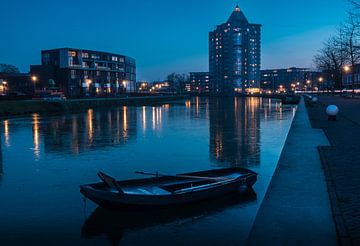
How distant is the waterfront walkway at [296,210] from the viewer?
7832 mm

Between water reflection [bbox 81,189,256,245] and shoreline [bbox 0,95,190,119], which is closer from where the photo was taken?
water reflection [bbox 81,189,256,245]

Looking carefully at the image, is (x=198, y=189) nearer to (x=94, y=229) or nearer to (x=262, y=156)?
(x=94, y=229)

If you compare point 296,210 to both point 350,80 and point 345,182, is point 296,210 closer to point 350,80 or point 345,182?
point 345,182

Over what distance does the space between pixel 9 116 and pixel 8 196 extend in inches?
1955

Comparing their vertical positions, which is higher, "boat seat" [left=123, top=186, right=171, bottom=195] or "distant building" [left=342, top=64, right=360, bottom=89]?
"distant building" [left=342, top=64, right=360, bottom=89]

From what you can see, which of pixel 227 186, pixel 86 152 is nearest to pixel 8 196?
pixel 227 186

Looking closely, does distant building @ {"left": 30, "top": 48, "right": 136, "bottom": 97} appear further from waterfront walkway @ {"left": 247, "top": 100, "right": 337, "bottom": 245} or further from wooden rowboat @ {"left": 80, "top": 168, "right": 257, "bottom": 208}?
waterfront walkway @ {"left": 247, "top": 100, "right": 337, "bottom": 245}

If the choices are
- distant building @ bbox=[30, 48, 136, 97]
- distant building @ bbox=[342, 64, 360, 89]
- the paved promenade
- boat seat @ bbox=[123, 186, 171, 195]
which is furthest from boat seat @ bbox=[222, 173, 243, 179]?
distant building @ bbox=[30, 48, 136, 97]

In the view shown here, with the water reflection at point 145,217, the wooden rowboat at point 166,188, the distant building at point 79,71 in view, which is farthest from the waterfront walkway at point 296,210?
the distant building at point 79,71

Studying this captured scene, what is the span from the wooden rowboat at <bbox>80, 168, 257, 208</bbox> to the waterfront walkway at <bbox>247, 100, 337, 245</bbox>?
1.39 m

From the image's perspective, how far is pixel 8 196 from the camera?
13.7 metres

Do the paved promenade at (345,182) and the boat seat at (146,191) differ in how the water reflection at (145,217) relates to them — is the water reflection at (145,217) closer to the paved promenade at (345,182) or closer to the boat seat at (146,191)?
the boat seat at (146,191)

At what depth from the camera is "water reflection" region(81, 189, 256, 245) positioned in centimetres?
1032

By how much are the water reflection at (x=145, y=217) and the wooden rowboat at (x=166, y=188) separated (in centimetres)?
28
